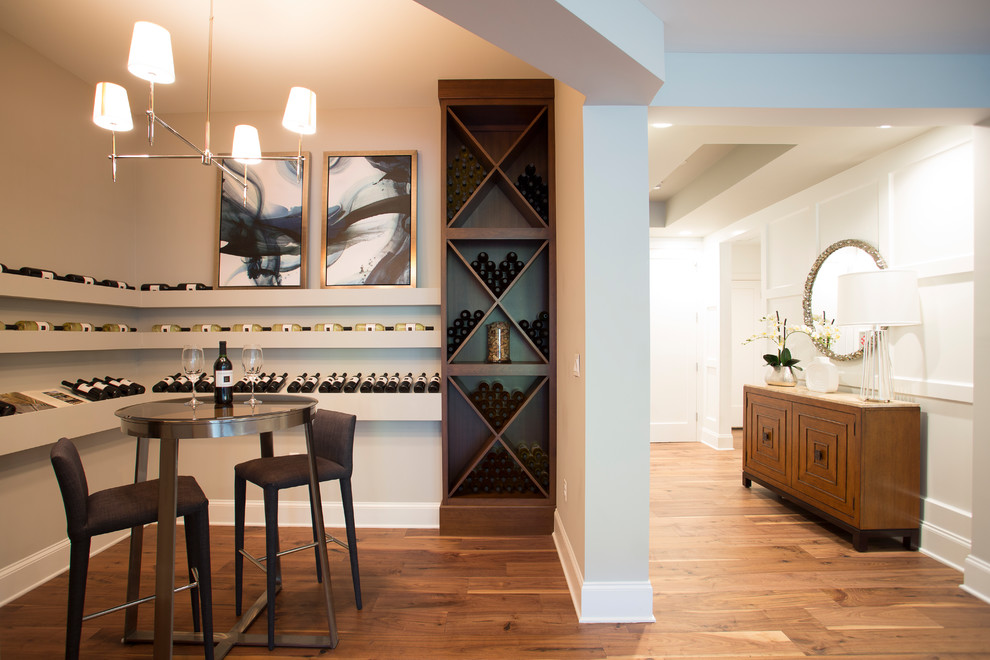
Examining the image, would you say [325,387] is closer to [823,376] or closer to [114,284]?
[114,284]

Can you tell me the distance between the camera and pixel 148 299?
3123mm

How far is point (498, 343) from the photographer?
310 centimetres

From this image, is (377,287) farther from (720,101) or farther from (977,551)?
(977,551)

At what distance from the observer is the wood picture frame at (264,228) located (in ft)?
10.6

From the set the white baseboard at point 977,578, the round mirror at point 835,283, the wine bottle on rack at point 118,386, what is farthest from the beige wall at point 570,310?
the wine bottle on rack at point 118,386

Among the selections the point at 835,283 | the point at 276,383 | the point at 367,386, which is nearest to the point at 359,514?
the point at 367,386

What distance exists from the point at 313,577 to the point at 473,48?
116 inches

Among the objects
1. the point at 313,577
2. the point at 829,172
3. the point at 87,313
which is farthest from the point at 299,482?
the point at 829,172

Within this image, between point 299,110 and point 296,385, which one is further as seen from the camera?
point 296,385

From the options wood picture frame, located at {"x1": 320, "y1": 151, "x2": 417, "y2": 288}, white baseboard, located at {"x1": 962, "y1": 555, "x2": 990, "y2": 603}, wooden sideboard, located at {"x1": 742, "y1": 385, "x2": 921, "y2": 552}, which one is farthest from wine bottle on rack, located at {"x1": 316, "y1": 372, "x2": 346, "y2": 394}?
white baseboard, located at {"x1": 962, "y1": 555, "x2": 990, "y2": 603}

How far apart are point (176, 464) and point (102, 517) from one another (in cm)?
37

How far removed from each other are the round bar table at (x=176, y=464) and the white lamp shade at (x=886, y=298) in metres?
3.14

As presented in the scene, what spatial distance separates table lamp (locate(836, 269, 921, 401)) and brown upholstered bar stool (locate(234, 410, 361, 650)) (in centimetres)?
301

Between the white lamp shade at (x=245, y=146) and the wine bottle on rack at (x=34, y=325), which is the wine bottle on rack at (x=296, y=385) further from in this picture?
the white lamp shade at (x=245, y=146)
